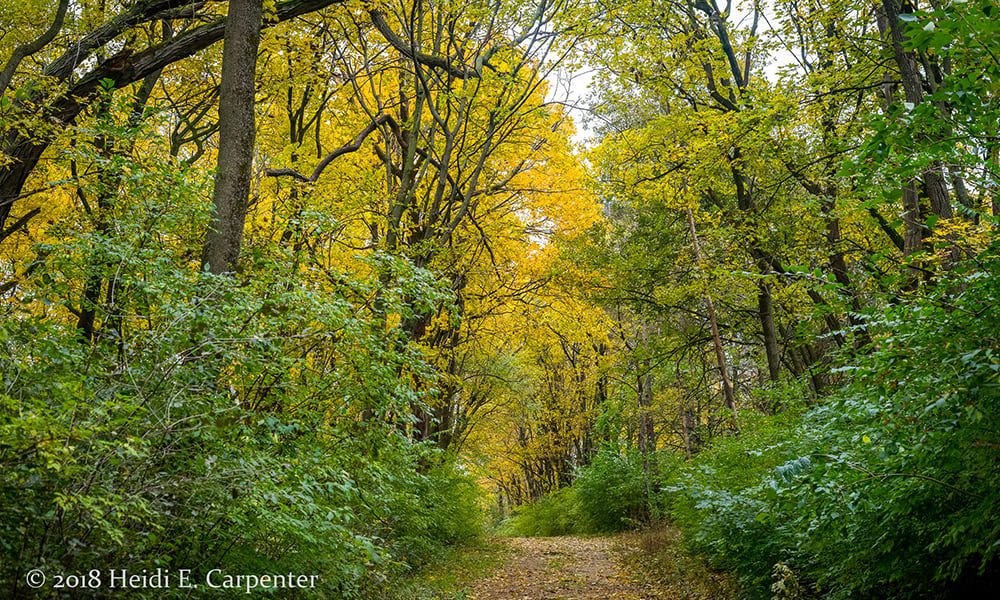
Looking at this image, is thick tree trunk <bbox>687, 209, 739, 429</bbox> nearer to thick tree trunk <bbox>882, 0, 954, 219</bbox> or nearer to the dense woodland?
the dense woodland

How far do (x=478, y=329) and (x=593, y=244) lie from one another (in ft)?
11.8

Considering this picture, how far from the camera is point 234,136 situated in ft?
18.2

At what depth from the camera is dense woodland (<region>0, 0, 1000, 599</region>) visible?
3086 millimetres

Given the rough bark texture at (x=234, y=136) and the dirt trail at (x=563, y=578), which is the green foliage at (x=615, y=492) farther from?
the rough bark texture at (x=234, y=136)

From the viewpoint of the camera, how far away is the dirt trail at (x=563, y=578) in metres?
8.12

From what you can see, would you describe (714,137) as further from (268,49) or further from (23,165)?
(23,165)

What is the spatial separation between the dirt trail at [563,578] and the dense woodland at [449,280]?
4.24 feet

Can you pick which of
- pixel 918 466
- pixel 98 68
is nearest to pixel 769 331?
pixel 918 466

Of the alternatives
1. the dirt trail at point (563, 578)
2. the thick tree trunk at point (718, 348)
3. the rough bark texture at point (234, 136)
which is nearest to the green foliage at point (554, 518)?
the dirt trail at point (563, 578)

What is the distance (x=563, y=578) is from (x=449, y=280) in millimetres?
5907

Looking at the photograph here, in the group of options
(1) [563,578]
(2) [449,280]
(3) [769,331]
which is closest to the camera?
(2) [449,280]

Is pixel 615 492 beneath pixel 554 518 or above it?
above

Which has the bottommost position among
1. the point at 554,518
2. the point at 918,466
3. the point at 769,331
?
the point at 554,518

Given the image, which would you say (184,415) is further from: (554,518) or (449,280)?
(554,518)
